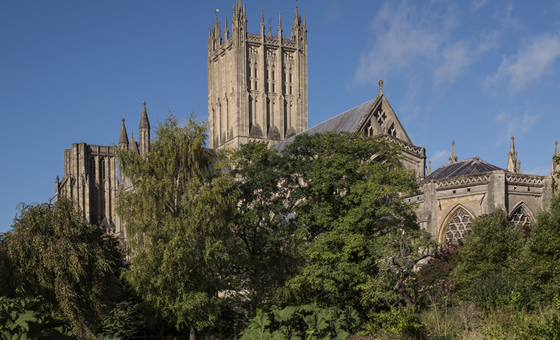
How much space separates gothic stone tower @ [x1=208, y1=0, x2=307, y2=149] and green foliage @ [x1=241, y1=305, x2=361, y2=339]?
4420cm

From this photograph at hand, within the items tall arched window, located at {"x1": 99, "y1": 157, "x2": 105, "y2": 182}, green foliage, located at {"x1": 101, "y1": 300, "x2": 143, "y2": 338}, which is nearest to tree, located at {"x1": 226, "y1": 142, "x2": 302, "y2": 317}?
green foliage, located at {"x1": 101, "y1": 300, "x2": 143, "y2": 338}

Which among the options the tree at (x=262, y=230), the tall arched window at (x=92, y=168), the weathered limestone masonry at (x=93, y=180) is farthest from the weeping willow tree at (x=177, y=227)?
the tall arched window at (x=92, y=168)

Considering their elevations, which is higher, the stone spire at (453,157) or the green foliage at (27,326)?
the stone spire at (453,157)

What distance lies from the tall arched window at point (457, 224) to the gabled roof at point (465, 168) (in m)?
2.43

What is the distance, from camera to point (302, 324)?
67.4 feet

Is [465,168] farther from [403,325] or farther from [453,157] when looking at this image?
[403,325]

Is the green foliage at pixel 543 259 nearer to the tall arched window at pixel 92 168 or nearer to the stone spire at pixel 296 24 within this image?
the stone spire at pixel 296 24

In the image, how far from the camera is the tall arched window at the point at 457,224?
33.8 meters

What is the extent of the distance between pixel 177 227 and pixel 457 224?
1676 cm

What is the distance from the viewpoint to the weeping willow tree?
22953 mm

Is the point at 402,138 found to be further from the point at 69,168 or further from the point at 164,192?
the point at 69,168

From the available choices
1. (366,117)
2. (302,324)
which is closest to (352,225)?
(302,324)

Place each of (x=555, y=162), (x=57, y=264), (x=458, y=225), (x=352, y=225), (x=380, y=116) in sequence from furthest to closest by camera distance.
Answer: (x=380, y=116) < (x=458, y=225) < (x=555, y=162) < (x=352, y=225) < (x=57, y=264)

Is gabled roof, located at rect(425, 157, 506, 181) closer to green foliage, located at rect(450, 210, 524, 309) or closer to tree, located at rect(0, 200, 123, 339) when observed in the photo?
green foliage, located at rect(450, 210, 524, 309)
